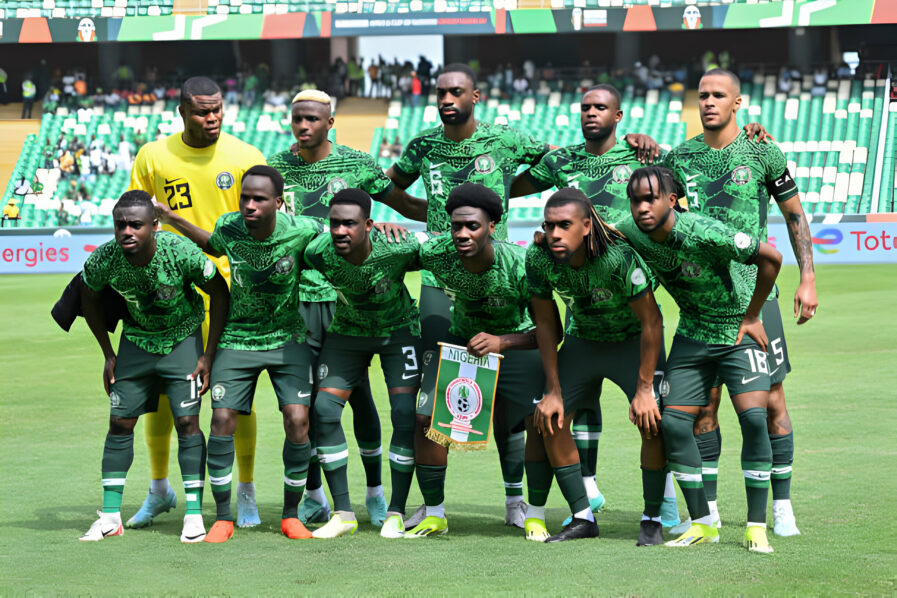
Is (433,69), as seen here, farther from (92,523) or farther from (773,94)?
(92,523)

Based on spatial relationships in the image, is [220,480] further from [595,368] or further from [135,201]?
[595,368]

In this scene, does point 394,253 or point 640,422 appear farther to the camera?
point 394,253

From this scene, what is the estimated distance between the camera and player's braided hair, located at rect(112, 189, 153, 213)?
257 inches

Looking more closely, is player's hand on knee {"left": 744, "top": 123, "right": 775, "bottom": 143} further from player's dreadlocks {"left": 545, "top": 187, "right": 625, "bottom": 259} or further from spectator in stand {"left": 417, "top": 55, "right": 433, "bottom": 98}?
spectator in stand {"left": 417, "top": 55, "right": 433, "bottom": 98}

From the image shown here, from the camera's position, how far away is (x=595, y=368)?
6559 mm

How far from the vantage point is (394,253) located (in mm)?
6766

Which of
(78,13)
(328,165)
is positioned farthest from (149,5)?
(328,165)

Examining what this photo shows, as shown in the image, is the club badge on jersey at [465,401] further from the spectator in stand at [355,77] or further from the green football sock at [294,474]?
the spectator in stand at [355,77]

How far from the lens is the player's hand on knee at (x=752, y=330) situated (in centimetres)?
629

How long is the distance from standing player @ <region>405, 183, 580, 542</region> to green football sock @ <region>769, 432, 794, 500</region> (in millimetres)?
1068

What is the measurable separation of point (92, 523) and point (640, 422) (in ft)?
11.2

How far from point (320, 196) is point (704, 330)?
102 inches

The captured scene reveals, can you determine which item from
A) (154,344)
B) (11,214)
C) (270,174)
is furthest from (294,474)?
(11,214)

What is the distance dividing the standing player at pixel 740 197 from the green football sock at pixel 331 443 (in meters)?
2.09
